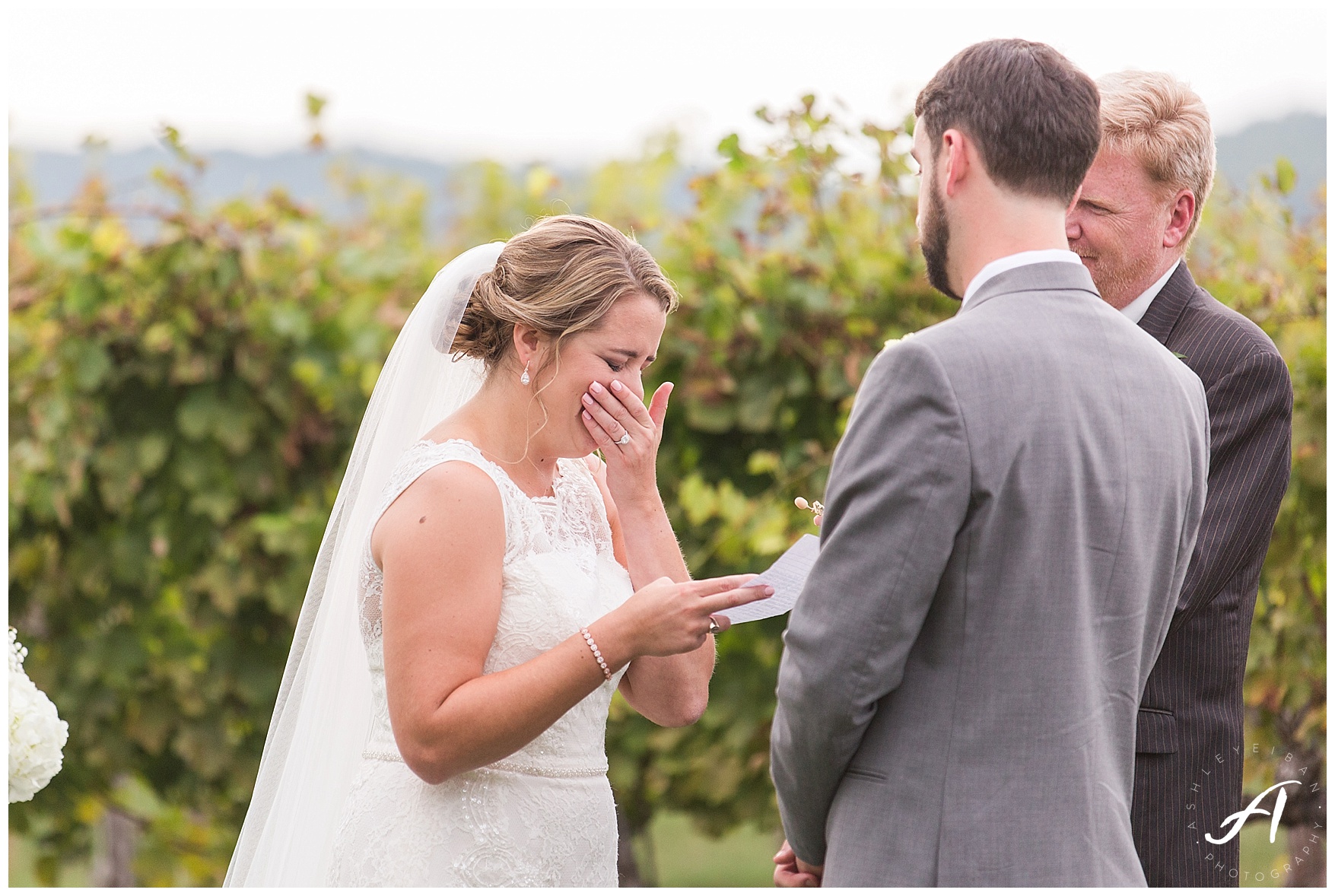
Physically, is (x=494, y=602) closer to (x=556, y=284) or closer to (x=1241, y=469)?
(x=556, y=284)

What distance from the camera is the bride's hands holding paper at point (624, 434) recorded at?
2.42 meters

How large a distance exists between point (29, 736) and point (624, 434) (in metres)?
1.26

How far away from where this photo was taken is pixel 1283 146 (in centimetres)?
409

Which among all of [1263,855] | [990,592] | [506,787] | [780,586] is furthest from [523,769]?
[1263,855]

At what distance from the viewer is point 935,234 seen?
1814 millimetres

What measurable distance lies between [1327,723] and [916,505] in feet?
9.66

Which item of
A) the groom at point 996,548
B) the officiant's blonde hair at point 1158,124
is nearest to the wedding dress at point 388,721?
the groom at point 996,548

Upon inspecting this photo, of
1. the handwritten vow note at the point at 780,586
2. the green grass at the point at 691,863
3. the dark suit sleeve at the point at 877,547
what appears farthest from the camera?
the green grass at the point at 691,863

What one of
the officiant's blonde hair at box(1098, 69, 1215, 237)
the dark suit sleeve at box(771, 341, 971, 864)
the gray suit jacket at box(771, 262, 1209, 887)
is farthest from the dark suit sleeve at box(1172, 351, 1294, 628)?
the dark suit sleeve at box(771, 341, 971, 864)

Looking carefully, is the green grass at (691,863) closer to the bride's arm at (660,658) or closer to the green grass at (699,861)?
the green grass at (699,861)

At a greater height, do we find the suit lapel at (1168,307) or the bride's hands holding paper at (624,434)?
the suit lapel at (1168,307)

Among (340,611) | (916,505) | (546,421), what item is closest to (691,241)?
(546,421)

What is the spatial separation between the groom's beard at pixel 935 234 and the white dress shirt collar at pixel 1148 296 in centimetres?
92

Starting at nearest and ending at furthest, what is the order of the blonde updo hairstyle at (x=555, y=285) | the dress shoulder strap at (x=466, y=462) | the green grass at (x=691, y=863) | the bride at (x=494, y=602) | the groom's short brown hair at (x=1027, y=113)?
the groom's short brown hair at (x=1027, y=113) < the bride at (x=494, y=602) < the dress shoulder strap at (x=466, y=462) < the blonde updo hairstyle at (x=555, y=285) < the green grass at (x=691, y=863)
